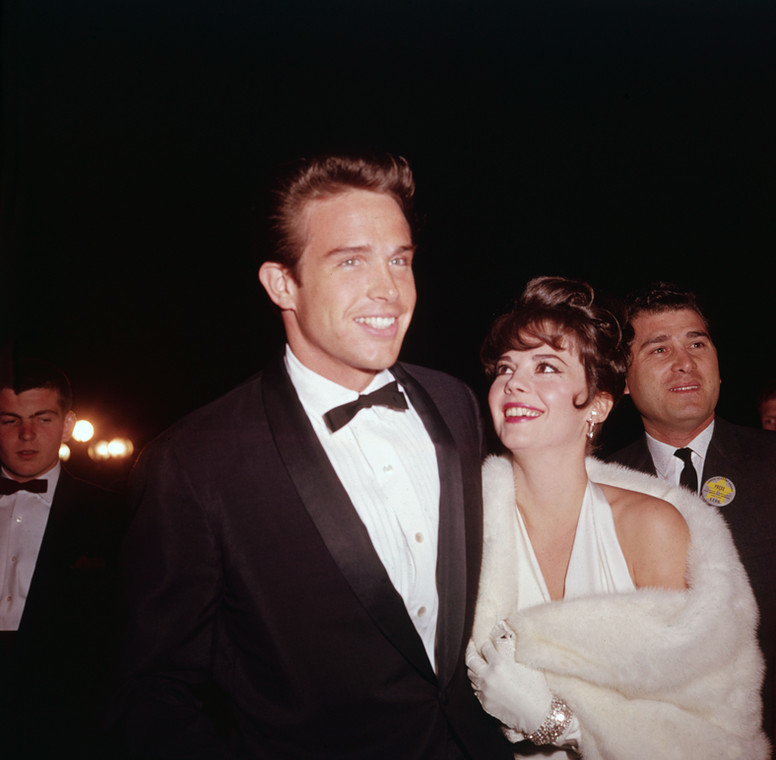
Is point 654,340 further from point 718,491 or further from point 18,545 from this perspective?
point 18,545

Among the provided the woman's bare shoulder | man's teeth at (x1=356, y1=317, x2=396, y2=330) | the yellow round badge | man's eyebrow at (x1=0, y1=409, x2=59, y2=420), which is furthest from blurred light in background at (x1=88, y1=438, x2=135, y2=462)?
the yellow round badge

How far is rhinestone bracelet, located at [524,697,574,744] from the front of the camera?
1.49m

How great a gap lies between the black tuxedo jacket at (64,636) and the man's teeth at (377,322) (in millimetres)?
1214

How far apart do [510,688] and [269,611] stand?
734 mm

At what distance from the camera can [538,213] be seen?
2.46m

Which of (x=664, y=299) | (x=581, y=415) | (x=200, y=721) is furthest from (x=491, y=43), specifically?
(x=200, y=721)

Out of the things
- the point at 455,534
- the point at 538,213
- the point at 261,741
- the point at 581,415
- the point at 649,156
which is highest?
the point at 649,156

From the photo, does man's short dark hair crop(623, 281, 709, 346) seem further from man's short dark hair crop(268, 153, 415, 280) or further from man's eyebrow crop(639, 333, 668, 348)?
man's short dark hair crop(268, 153, 415, 280)

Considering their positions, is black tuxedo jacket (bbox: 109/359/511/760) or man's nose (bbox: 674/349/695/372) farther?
man's nose (bbox: 674/349/695/372)

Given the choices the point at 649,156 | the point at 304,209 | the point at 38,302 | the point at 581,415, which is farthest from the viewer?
the point at 649,156

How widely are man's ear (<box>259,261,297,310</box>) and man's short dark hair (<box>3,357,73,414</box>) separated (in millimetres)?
1159

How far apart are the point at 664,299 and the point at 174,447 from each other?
1981 mm

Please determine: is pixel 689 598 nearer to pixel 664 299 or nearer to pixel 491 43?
pixel 664 299

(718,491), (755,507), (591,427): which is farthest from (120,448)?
(755,507)
